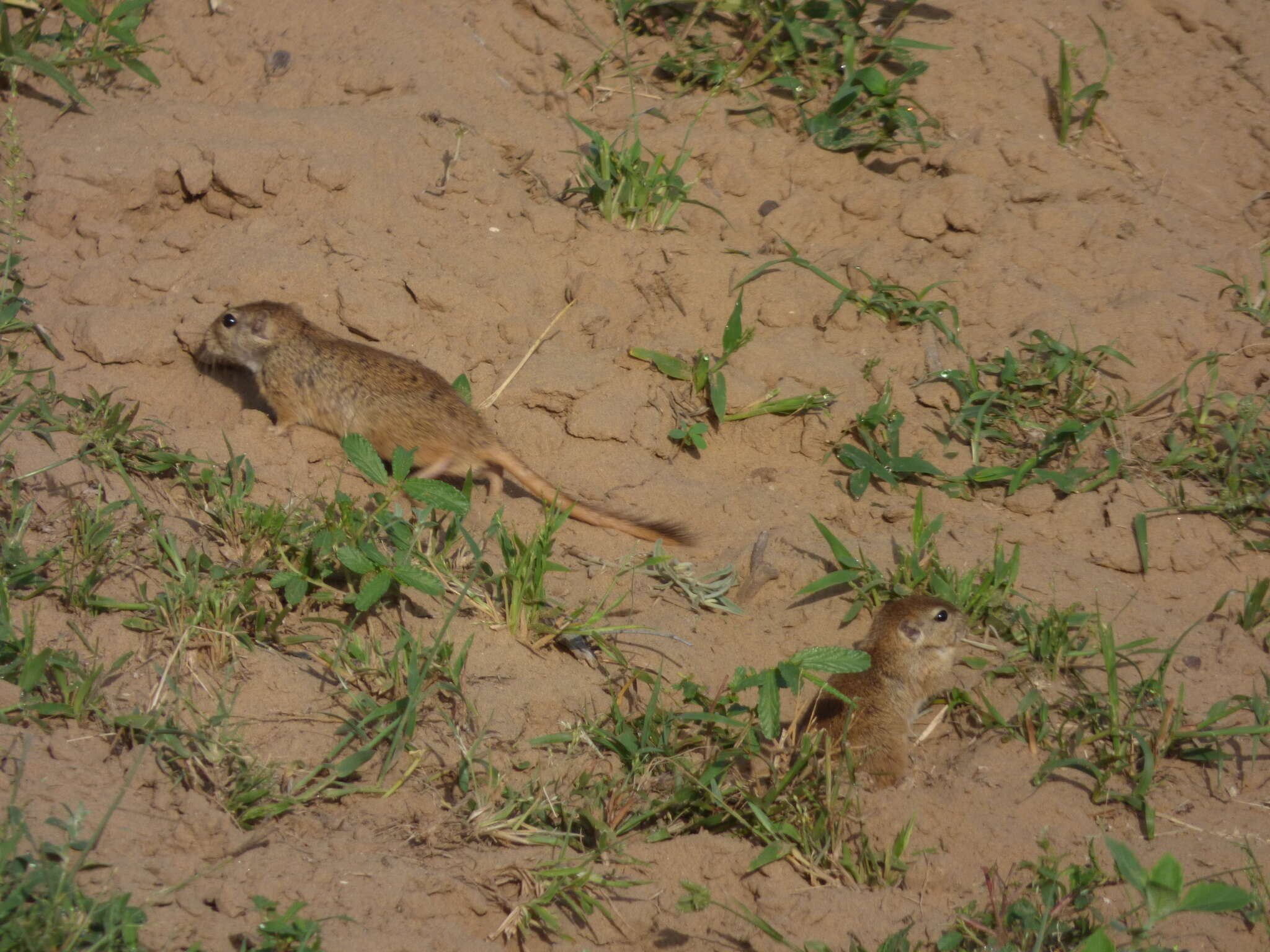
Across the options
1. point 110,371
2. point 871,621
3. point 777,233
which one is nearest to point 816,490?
point 871,621

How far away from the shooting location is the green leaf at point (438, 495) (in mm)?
3869

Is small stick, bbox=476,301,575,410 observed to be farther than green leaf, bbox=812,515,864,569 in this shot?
Yes

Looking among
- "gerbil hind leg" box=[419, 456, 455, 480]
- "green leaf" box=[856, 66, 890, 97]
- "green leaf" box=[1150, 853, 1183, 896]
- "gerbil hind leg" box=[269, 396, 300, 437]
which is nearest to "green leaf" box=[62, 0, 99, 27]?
"gerbil hind leg" box=[269, 396, 300, 437]

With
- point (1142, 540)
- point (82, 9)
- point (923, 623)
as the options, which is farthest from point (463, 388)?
point (1142, 540)

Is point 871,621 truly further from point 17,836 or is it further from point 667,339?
point 17,836

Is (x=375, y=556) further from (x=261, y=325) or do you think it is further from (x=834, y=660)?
(x=261, y=325)

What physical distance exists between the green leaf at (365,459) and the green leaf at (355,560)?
0.34 meters

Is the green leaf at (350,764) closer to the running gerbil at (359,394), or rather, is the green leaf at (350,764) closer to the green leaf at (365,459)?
the green leaf at (365,459)

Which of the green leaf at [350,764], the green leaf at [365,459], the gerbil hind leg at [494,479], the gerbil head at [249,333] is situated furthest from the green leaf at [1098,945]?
the gerbil head at [249,333]

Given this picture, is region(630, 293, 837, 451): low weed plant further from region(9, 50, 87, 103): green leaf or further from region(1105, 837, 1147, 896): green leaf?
region(9, 50, 87, 103): green leaf

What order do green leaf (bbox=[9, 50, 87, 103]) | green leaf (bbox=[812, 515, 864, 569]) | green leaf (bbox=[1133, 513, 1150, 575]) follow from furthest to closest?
green leaf (bbox=[9, 50, 87, 103]) → green leaf (bbox=[1133, 513, 1150, 575]) → green leaf (bbox=[812, 515, 864, 569])

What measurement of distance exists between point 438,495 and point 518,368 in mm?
1297

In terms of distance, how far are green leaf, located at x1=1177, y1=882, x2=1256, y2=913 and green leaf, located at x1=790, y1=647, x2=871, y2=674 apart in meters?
1.08

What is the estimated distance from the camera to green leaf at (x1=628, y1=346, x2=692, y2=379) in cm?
505
